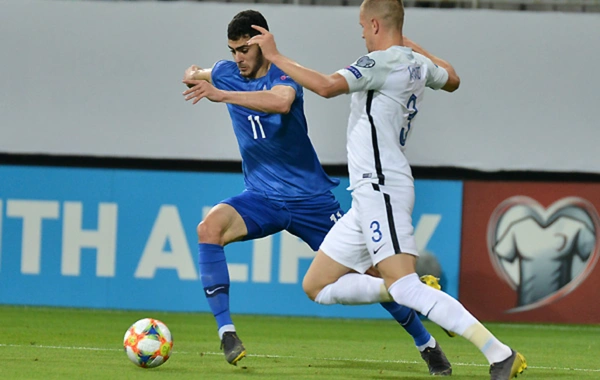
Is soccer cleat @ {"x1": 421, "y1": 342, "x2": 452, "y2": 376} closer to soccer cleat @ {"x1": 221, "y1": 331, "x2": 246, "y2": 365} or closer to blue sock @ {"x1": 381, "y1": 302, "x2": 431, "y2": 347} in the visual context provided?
blue sock @ {"x1": 381, "y1": 302, "x2": 431, "y2": 347}

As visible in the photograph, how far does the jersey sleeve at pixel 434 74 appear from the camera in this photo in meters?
5.64

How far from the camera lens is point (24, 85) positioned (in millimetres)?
11523

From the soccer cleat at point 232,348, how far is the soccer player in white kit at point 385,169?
651 millimetres

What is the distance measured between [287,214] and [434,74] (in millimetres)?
1461

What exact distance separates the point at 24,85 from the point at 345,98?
11.1 feet

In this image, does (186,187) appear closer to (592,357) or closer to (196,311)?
(196,311)

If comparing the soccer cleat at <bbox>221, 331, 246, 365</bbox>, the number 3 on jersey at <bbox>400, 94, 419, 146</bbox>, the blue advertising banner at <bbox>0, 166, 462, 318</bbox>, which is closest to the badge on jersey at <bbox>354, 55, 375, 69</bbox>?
the number 3 on jersey at <bbox>400, 94, 419, 146</bbox>

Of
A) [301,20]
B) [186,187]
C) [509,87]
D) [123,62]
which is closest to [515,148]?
[509,87]

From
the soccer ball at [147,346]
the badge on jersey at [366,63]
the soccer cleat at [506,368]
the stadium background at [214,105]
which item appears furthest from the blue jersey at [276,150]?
the stadium background at [214,105]

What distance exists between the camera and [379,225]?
17.5ft

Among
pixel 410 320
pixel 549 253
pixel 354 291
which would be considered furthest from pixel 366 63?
pixel 549 253

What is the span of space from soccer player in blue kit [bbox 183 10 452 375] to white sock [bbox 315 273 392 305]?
1.48 ft

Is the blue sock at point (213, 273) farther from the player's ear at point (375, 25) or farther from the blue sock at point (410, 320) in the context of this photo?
the player's ear at point (375, 25)

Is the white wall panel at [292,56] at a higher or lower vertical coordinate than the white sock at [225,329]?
higher
